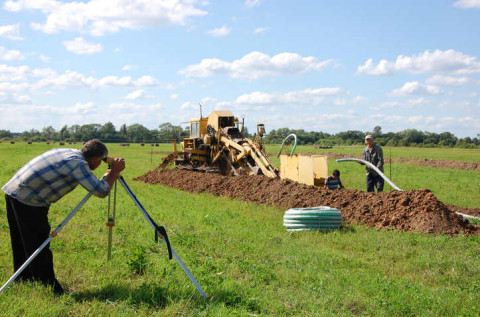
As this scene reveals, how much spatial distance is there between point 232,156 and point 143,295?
1381 centimetres

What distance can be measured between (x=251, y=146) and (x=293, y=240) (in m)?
9.46

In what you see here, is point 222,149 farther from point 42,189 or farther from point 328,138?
point 328,138

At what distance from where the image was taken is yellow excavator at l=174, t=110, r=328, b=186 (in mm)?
14273

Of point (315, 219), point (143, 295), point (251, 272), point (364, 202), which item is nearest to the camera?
point (143, 295)

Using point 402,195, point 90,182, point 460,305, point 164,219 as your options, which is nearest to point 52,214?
point 164,219

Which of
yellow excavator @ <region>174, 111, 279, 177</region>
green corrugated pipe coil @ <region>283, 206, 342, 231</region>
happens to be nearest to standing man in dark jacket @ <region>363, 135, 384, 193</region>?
green corrugated pipe coil @ <region>283, 206, 342, 231</region>

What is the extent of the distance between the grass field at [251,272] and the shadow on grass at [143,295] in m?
0.01

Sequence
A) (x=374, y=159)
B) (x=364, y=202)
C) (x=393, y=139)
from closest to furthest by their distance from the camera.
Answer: (x=364, y=202), (x=374, y=159), (x=393, y=139)

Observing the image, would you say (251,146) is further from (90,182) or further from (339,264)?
(90,182)

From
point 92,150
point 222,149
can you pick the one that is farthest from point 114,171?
point 222,149

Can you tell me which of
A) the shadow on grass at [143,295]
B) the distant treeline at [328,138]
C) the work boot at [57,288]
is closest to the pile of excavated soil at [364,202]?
the shadow on grass at [143,295]

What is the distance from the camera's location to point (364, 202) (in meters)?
10.7

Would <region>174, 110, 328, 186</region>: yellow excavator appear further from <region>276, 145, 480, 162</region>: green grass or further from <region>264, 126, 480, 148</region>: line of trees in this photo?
<region>264, 126, 480, 148</region>: line of trees

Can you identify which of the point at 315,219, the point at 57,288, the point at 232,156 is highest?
the point at 232,156
